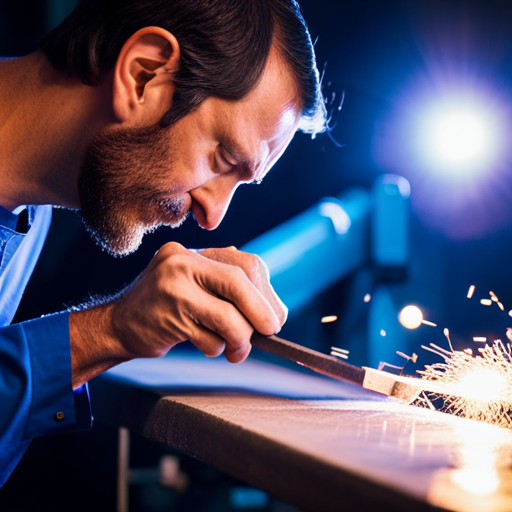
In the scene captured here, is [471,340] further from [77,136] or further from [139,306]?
[77,136]

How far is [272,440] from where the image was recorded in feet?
2.10

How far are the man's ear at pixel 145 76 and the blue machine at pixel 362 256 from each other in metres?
0.74

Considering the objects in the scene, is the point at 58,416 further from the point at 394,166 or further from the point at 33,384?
the point at 394,166

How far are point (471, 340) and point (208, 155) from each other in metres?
0.83

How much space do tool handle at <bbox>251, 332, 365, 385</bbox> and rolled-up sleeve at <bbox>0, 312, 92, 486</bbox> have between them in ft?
1.10

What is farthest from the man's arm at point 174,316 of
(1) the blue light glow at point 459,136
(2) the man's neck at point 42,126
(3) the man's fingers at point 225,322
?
(1) the blue light glow at point 459,136

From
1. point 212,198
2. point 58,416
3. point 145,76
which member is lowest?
point 58,416

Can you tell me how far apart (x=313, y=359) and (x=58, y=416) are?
1.46ft

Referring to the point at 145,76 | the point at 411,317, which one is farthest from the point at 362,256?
the point at 145,76

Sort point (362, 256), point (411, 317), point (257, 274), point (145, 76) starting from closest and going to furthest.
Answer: point (257, 274) < point (145, 76) < point (411, 317) < point (362, 256)

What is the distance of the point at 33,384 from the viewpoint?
3.07 ft

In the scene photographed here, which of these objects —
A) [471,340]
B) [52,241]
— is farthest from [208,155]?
[52,241]

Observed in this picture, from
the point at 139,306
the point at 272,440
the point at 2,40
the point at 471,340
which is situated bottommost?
the point at 272,440

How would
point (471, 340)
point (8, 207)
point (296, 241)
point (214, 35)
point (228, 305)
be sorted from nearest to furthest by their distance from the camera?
point (228, 305)
point (214, 35)
point (8, 207)
point (471, 340)
point (296, 241)
